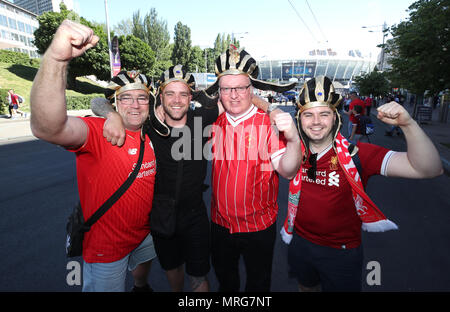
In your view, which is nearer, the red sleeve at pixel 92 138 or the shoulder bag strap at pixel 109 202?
the red sleeve at pixel 92 138

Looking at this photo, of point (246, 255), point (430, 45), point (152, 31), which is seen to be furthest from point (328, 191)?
point (152, 31)

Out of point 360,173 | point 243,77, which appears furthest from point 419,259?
point 243,77

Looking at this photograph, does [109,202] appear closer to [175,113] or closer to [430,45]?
[175,113]

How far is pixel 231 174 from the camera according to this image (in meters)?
2.28

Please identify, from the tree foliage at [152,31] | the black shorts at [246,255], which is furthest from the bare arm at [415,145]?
the tree foliage at [152,31]

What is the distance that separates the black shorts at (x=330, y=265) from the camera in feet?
6.42

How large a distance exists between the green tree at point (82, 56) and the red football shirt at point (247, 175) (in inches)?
1448

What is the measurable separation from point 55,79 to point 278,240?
11.7 feet

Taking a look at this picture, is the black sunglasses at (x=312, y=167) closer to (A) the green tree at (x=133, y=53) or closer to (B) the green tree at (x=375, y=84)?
(B) the green tree at (x=375, y=84)

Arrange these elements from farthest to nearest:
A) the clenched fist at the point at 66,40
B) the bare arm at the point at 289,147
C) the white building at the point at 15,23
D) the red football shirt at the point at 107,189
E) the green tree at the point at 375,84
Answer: the white building at the point at 15,23 → the green tree at the point at 375,84 → the red football shirt at the point at 107,189 → the bare arm at the point at 289,147 → the clenched fist at the point at 66,40

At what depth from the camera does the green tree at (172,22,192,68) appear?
5441cm

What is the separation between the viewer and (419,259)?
3.47 meters

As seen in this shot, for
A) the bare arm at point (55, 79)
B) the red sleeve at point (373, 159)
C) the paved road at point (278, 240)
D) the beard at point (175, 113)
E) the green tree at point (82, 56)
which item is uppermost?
the green tree at point (82, 56)

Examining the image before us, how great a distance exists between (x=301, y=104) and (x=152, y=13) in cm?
5738
